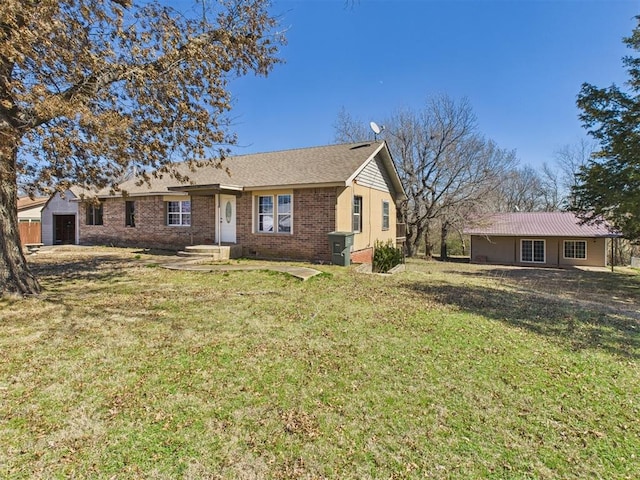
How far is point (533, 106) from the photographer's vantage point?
1692cm

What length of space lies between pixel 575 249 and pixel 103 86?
3173 cm

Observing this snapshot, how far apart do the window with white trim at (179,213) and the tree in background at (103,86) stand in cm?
686

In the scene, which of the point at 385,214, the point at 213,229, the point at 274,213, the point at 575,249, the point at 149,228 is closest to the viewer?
the point at 274,213

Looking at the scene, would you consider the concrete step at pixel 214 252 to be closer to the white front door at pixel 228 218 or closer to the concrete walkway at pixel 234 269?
the white front door at pixel 228 218

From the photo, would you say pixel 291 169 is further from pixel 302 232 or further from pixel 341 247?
pixel 341 247

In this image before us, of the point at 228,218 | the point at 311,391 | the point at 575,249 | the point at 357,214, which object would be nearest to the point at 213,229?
the point at 228,218

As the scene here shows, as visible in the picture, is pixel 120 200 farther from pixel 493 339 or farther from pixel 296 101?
pixel 493 339

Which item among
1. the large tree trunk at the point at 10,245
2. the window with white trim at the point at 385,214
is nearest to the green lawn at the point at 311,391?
the large tree trunk at the point at 10,245

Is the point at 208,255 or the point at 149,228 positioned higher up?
the point at 149,228

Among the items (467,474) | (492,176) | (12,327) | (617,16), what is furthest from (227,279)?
(492,176)

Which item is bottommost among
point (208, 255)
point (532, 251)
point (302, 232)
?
point (532, 251)

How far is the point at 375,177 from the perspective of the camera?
15.0 meters

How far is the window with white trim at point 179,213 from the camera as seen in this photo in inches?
594

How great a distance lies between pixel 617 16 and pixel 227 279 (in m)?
16.8
